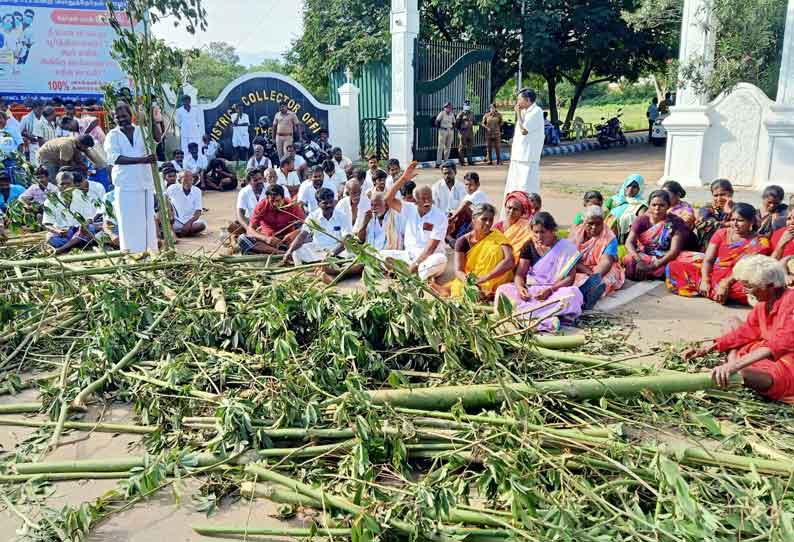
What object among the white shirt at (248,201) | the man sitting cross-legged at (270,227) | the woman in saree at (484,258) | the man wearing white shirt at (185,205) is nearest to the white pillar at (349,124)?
the man wearing white shirt at (185,205)

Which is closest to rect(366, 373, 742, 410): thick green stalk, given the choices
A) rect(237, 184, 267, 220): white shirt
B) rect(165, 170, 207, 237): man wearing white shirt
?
rect(237, 184, 267, 220): white shirt

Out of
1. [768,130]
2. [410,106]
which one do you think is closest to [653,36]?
[410,106]

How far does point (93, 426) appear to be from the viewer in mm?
3346

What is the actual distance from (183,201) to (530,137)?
4237 millimetres

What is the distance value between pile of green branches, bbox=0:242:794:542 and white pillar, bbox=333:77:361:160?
11951 mm

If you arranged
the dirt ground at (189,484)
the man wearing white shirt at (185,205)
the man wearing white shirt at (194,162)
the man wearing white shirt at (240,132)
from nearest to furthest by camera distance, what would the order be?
the dirt ground at (189,484), the man wearing white shirt at (185,205), the man wearing white shirt at (194,162), the man wearing white shirt at (240,132)

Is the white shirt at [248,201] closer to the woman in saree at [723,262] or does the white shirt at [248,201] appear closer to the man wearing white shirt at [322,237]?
the man wearing white shirt at [322,237]

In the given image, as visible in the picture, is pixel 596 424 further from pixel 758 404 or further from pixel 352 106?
pixel 352 106

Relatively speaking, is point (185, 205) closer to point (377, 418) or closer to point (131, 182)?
point (131, 182)

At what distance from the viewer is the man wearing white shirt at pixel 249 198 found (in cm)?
760

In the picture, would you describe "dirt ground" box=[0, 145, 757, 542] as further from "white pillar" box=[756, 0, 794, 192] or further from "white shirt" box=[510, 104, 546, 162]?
"white shirt" box=[510, 104, 546, 162]

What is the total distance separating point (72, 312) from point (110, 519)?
213 centimetres

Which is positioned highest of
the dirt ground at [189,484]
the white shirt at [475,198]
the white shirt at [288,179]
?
the white shirt at [288,179]

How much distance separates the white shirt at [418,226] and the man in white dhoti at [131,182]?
2.36 m
